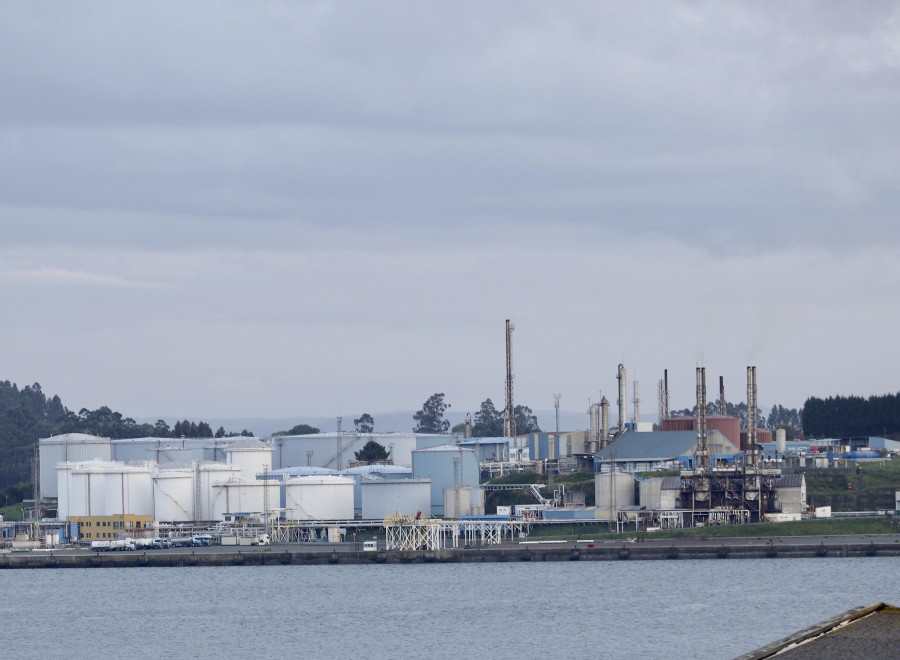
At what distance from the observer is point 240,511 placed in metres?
152

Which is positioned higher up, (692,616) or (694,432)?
(694,432)

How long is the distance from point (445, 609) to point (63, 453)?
104402 millimetres

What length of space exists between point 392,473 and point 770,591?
7373cm

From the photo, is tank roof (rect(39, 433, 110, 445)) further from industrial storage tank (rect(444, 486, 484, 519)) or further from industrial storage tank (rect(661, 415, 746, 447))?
industrial storage tank (rect(661, 415, 746, 447))

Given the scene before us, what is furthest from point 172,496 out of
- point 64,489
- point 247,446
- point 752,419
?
point 752,419

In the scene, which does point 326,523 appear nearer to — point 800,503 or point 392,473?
point 392,473

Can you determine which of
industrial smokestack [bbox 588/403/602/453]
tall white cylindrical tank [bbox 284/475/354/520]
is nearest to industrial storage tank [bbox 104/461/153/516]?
tall white cylindrical tank [bbox 284/475/354/520]

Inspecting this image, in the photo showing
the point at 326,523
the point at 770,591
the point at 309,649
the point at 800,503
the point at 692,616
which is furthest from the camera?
the point at 326,523

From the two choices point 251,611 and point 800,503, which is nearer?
point 251,611

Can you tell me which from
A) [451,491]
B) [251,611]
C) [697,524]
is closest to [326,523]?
[451,491]

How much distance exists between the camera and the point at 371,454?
176625 millimetres

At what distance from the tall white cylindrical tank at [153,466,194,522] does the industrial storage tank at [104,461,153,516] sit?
1.32m

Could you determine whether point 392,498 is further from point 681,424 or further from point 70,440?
point 70,440

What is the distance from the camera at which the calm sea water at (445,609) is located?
70688 millimetres
